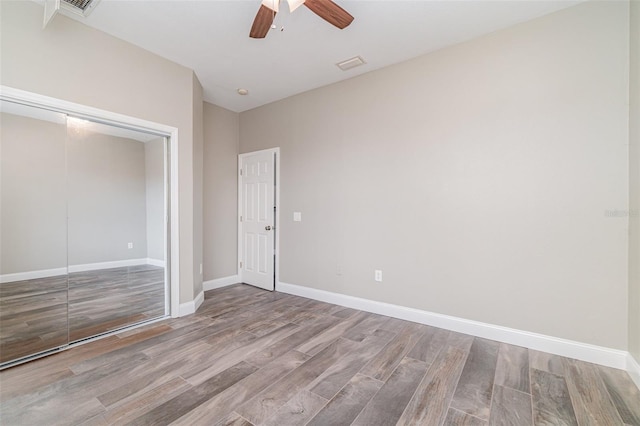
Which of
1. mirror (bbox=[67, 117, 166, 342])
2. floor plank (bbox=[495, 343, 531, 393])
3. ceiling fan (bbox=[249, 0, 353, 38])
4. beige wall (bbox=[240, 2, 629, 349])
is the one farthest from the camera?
mirror (bbox=[67, 117, 166, 342])

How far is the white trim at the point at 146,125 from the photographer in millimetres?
2285

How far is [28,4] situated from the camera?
225 cm

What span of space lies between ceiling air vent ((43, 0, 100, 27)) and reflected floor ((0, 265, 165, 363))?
7.44 ft

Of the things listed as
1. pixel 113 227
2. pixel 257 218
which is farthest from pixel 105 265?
pixel 257 218

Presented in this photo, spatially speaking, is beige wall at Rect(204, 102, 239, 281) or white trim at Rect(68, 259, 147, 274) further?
beige wall at Rect(204, 102, 239, 281)

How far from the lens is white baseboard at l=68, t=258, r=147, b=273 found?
2.80 m

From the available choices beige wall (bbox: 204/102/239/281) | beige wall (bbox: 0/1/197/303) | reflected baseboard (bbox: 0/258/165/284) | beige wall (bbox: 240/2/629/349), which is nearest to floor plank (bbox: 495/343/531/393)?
beige wall (bbox: 240/2/629/349)

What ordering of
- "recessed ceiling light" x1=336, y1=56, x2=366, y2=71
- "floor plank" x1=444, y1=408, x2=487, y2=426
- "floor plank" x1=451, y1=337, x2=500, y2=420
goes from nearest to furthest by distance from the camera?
"floor plank" x1=444, y1=408, x2=487, y2=426
"floor plank" x1=451, y1=337, x2=500, y2=420
"recessed ceiling light" x1=336, y1=56, x2=366, y2=71

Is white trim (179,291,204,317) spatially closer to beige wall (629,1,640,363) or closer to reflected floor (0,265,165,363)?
reflected floor (0,265,165,363)

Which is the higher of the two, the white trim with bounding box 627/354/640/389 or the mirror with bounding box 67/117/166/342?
the mirror with bounding box 67/117/166/342

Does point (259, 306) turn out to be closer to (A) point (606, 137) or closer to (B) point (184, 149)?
(B) point (184, 149)

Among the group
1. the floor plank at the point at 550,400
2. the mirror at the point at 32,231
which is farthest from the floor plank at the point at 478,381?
the mirror at the point at 32,231

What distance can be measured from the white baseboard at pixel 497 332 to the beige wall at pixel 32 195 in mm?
2996

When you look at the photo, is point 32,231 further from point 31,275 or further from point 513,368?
point 513,368
